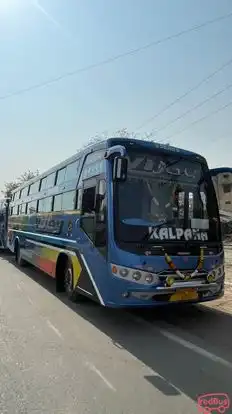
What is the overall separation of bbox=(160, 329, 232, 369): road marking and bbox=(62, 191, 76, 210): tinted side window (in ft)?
11.9

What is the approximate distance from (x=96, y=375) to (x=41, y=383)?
0.66 m

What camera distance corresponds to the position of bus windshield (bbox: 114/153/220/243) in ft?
23.7

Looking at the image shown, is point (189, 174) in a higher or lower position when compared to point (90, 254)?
higher

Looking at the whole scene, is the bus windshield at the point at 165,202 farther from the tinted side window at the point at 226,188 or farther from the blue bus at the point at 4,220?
the blue bus at the point at 4,220

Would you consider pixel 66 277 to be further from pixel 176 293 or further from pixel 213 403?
pixel 213 403

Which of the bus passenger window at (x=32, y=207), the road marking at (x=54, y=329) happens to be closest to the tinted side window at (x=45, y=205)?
the bus passenger window at (x=32, y=207)

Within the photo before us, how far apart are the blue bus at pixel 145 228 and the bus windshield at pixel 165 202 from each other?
0.06ft

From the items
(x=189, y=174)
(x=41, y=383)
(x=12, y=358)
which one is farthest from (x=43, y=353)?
(x=189, y=174)

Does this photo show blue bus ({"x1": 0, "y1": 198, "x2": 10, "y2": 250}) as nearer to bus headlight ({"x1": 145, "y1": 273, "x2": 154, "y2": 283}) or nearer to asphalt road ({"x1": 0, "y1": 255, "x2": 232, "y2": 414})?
asphalt road ({"x1": 0, "y1": 255, "x2": 232, "y2": 414})

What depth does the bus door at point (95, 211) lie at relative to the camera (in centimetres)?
744

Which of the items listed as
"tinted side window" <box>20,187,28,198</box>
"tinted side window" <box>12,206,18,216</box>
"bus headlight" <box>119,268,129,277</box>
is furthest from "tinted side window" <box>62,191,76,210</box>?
"tinted side window" <box>12,206,18,216</box>

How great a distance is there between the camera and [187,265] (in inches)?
290

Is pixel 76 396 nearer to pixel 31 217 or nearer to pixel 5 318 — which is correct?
pixel 5 318

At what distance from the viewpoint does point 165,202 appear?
24.8 feet
